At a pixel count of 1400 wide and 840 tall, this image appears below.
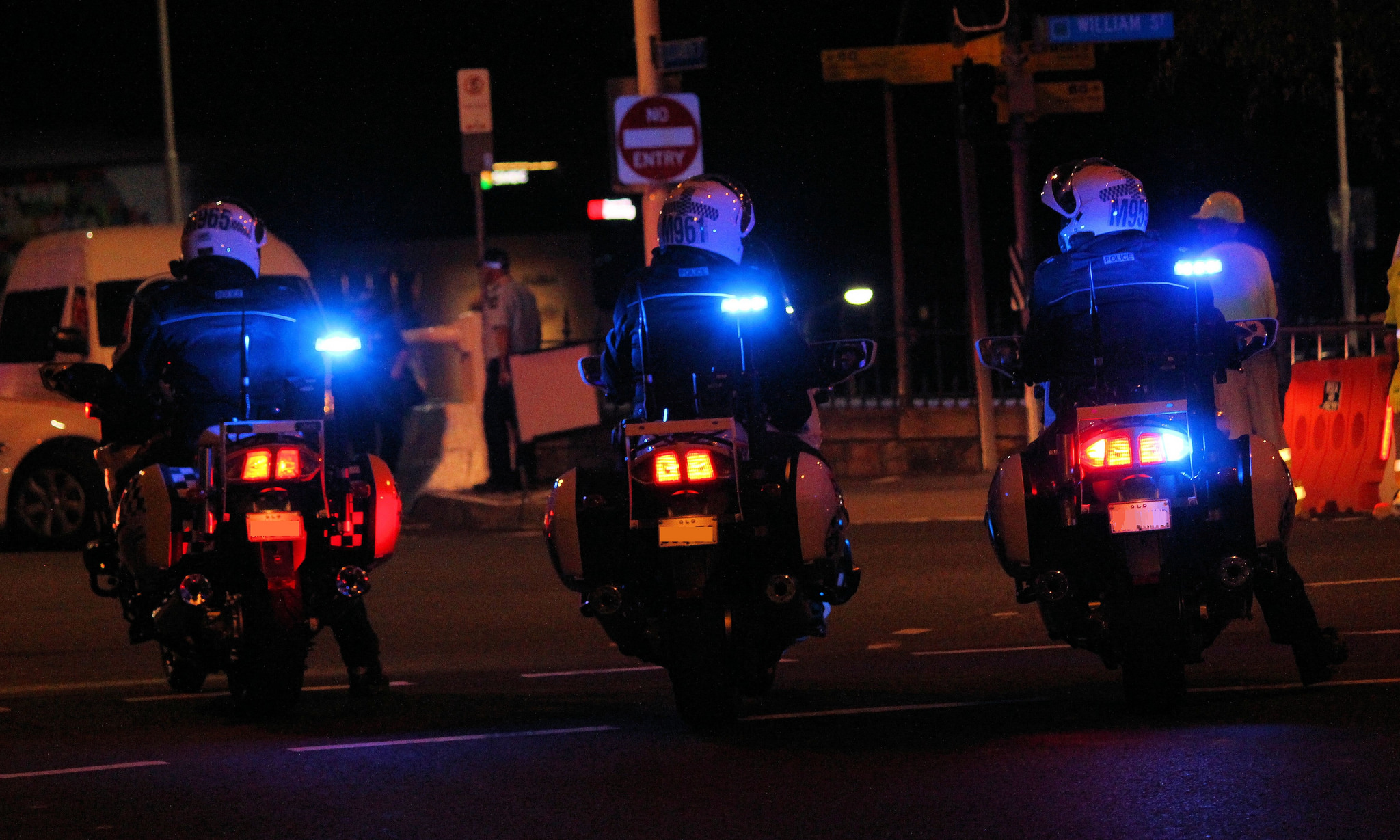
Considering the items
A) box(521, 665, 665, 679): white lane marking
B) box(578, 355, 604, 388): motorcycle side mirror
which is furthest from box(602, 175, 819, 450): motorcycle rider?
box(521, 665, 665, 679): white lane marking

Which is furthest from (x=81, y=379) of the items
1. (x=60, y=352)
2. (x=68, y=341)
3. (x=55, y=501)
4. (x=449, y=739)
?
(x=55, y=501)

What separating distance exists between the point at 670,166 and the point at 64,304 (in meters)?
4.47

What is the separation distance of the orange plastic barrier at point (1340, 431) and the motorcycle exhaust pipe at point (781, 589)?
7768 mm

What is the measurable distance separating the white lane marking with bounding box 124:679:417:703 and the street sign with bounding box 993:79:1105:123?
1065 cm

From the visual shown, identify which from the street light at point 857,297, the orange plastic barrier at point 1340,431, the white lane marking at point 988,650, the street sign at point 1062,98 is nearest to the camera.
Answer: the white lane marking at point 988,650

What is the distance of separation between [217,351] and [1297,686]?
386cm

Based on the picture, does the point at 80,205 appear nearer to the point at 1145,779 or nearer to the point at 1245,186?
the point at 1245,186

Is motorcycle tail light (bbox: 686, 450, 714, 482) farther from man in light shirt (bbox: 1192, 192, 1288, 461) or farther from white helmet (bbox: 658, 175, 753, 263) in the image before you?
man in light shirt (bbox: 1192, 192, 1288, 461)

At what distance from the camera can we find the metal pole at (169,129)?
27.9 meters

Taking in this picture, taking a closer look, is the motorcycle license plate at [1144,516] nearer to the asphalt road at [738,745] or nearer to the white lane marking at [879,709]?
the asphalt road at [738,745]

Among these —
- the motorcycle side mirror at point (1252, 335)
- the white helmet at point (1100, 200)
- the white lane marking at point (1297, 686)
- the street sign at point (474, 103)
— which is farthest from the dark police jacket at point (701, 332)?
the street sign at point (474, 103)

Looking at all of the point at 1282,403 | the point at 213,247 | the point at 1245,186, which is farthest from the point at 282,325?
the point at 1245,186

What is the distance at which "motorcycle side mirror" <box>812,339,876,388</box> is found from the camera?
23.2 ft

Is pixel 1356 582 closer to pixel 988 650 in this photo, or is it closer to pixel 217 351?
pixel 988 650
